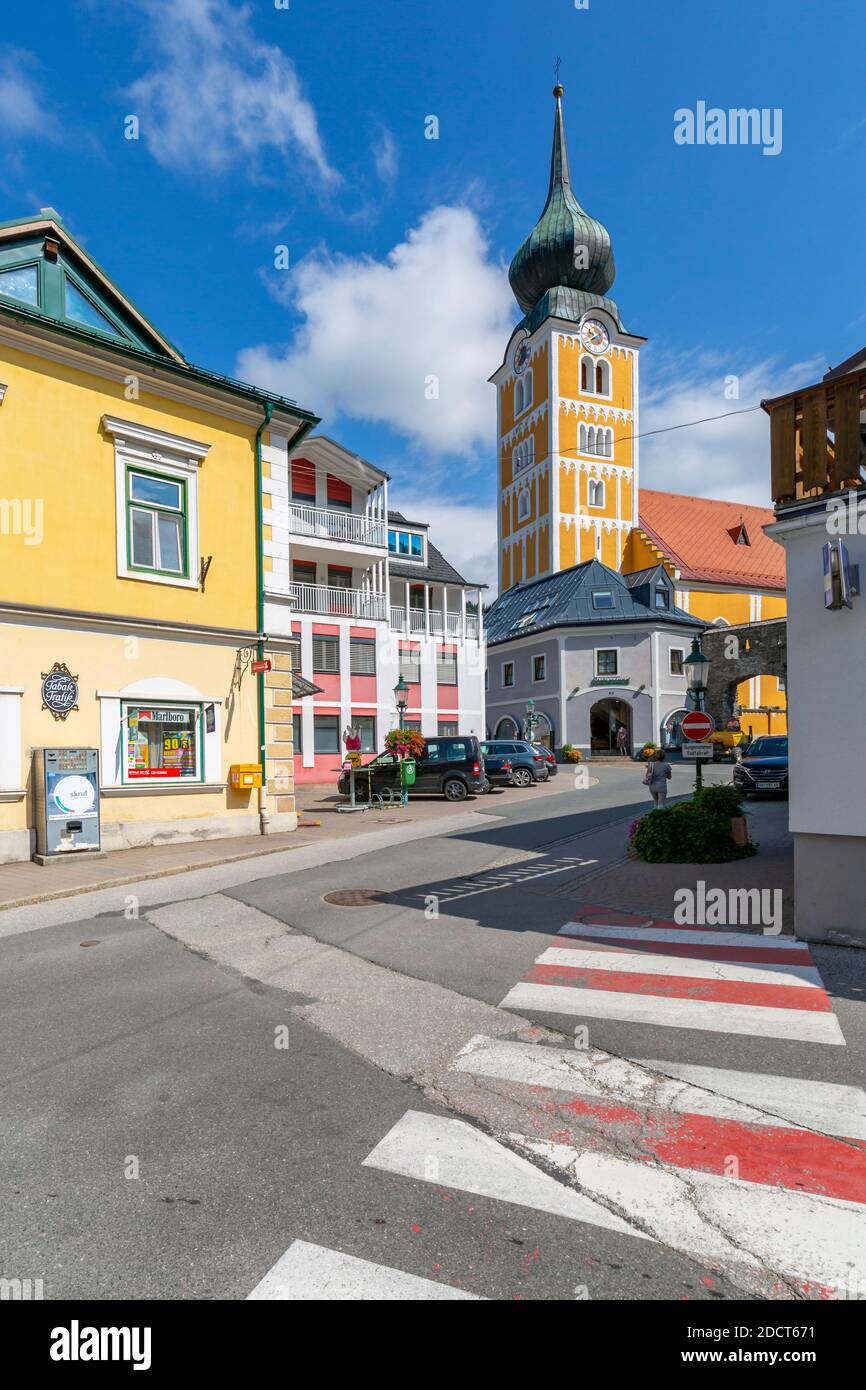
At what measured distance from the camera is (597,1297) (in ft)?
9.29

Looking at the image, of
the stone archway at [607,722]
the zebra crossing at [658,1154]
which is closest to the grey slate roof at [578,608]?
the stone archway at [607,722]

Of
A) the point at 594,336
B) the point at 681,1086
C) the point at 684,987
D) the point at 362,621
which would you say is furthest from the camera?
the point at 594,336

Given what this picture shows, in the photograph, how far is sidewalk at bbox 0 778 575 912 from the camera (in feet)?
34.6

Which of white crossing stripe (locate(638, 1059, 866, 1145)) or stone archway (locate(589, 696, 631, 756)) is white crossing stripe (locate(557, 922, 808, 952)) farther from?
stone archway (locate(589, 696, 631, 756))

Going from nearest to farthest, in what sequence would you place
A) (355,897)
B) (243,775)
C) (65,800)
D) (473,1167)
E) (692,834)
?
(473,1167) < (355,897) < (692,834) < (65,800) < (243,775)

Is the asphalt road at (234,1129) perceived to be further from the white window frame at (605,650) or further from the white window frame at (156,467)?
the white window frame at (605,650)

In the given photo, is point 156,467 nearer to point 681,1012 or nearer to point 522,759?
point 681,1012

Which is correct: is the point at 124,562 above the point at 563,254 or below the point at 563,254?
below

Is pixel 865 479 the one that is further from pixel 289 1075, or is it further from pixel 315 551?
pixel 315 551

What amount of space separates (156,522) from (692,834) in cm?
1043

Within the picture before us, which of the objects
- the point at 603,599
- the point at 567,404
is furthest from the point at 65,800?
the point at 567,404

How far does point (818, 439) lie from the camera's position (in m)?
7.91

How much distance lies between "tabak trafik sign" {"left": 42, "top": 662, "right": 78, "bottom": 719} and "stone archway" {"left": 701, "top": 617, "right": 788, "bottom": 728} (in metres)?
35.8

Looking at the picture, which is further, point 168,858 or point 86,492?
point 86,492
